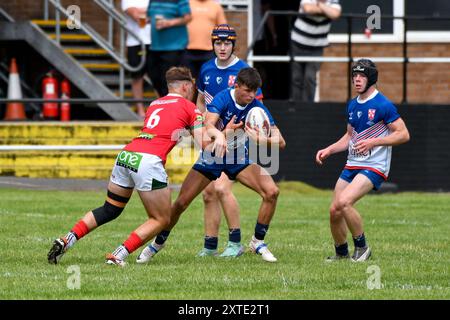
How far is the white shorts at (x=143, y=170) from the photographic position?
1157 cm

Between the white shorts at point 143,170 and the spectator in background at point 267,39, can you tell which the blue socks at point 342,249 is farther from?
the spectator in background at point 267,39

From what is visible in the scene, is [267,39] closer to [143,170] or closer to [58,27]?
[58,27]

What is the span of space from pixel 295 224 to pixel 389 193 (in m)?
4.93

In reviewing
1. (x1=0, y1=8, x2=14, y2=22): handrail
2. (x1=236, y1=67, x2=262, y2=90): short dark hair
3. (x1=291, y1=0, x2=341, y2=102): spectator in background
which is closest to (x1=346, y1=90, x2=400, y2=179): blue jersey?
(x1=236, y1=67, x2=262, y2=90): short dark hair

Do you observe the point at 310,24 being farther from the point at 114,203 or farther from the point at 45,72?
the point at 114,203

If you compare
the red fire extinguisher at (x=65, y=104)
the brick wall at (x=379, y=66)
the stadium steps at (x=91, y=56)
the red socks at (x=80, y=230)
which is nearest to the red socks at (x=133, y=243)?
the red socks at (x=80, y=230)

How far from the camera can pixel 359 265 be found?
11867 millimetres

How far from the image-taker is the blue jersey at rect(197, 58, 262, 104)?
12898 millimetres

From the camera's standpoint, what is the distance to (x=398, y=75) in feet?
74.1

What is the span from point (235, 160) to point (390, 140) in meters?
1.40

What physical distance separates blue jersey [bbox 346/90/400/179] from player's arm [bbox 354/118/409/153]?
0.22ft

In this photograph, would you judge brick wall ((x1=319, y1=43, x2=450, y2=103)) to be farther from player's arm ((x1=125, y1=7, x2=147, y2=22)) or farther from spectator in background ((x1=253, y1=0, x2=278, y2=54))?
player's arm ((x1=125, y1=7, x2=147, y2=22))

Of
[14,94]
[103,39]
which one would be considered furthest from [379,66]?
[14,94]
